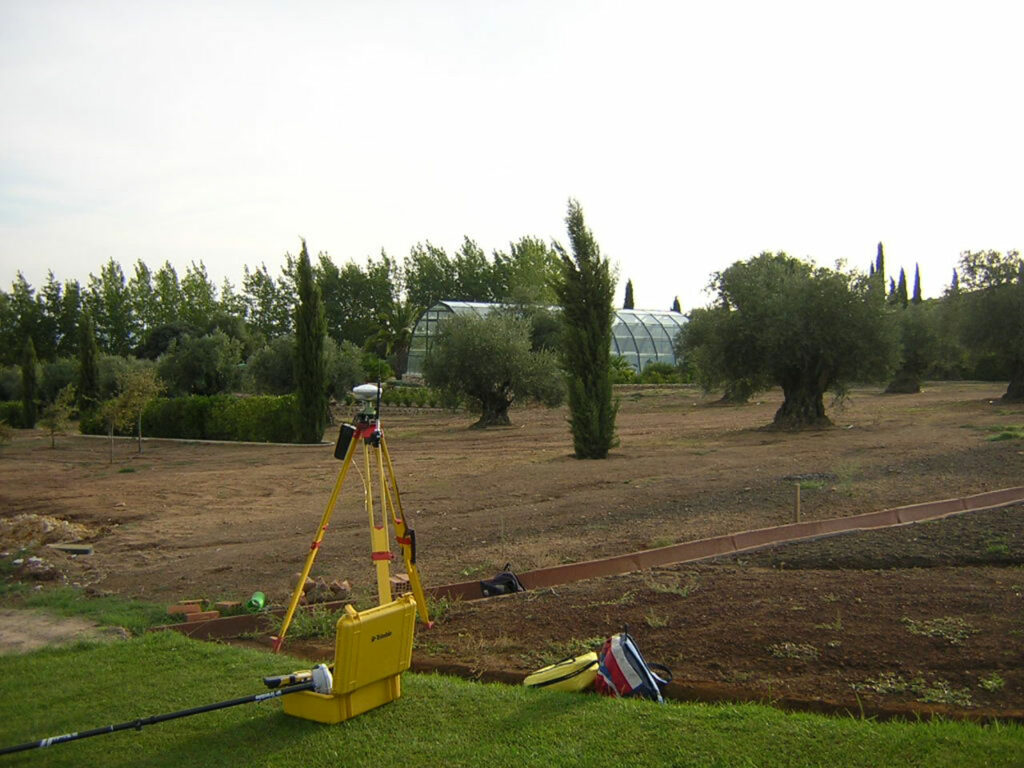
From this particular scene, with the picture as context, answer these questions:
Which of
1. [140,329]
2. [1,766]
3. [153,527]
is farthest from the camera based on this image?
[140,329]

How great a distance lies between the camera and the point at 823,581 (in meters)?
6.70

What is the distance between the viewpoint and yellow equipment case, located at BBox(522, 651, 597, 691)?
4859mm

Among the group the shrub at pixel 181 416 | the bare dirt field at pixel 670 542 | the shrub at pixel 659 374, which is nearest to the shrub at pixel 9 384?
the shrub at pixel 181 416

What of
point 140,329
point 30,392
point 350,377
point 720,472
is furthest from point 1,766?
point 140,329

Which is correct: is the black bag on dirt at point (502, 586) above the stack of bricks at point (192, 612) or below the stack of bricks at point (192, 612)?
above

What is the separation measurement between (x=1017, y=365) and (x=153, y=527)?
2746cm

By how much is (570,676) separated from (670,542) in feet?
13.4

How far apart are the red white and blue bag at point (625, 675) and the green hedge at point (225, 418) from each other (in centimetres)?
2363

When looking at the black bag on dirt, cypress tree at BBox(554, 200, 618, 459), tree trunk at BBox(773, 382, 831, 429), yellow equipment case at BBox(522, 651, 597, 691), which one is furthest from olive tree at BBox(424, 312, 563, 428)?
yellow equipment case at BBox(522, 651, 597, 691)

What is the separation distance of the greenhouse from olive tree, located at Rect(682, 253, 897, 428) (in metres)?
27.1

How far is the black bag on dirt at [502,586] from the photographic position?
7367 millimetres

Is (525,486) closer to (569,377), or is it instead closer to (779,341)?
(569,377)

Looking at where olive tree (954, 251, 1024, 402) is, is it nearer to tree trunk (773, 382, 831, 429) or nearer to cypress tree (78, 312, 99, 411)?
tree trunk (773, 382, 831, 429)

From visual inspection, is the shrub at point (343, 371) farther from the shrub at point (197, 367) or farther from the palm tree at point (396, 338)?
the palm tree at point (396, 338)
